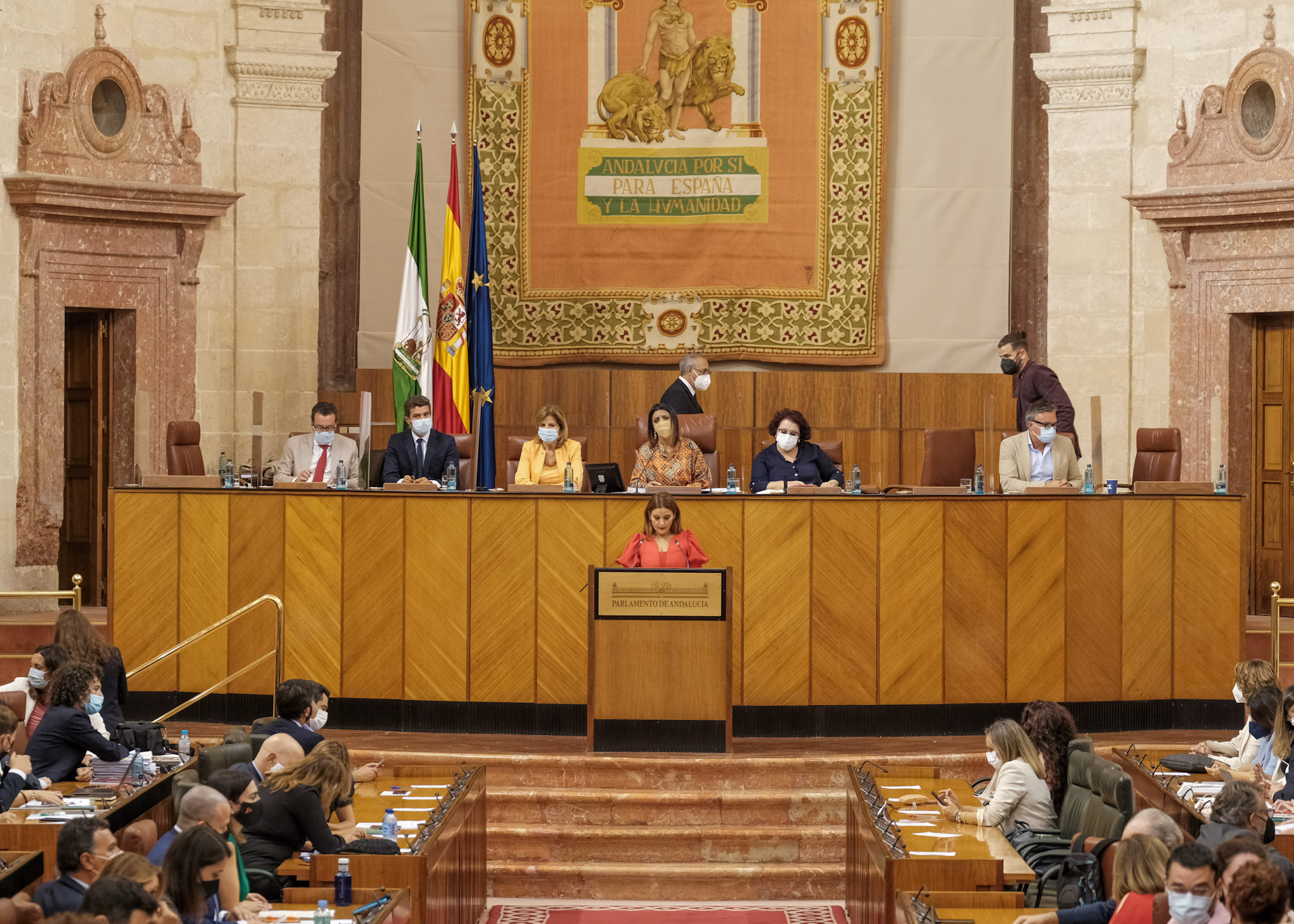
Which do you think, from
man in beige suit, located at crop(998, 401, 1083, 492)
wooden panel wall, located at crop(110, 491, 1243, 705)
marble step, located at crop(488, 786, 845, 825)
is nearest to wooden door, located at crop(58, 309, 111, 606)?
wooden panel wall, located at crop(110, 491, 1243, 705)

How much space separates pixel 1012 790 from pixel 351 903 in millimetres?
2663

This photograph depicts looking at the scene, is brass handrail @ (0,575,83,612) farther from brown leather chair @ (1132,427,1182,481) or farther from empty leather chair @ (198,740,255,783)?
brown leather chair @ (1132,427,1182,481)

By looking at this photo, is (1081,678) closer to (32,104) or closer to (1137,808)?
(1137,808)

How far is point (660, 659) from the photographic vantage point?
29.1ft

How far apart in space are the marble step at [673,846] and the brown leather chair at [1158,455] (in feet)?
13.3

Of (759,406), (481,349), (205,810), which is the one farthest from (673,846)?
(759,406)

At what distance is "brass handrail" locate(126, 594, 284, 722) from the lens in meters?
9.21

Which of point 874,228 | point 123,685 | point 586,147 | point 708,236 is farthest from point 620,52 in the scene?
point 123,685

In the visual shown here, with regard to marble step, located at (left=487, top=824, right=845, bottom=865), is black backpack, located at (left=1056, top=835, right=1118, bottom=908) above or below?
above

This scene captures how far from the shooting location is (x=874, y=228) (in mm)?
13953

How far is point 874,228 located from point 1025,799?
7900 millimetres

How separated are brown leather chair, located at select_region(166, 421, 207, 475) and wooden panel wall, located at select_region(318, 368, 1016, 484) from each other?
2389mm

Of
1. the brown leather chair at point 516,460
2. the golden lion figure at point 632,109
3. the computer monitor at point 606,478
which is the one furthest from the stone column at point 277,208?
the computer monitor at point 606,478

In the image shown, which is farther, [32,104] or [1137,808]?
[32,104]
